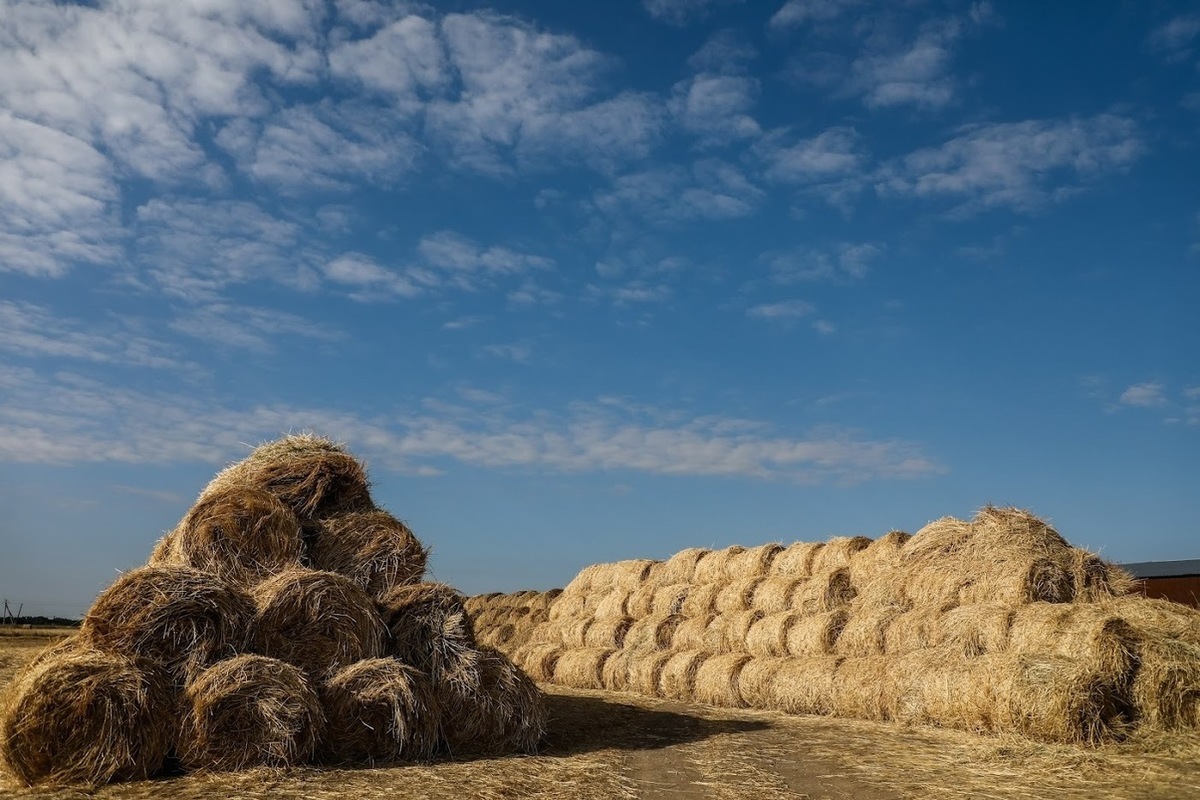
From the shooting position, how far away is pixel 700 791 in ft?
24.4

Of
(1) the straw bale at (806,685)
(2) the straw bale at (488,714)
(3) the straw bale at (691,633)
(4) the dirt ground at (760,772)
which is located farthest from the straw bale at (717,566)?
(2) the straw bale at (488,714)

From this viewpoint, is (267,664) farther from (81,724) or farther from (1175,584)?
(1175,584)

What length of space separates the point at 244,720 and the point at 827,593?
29.7ft

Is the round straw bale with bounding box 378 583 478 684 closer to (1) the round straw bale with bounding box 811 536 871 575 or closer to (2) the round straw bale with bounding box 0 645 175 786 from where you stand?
(2) the round straw bale with bounding box 0 645 175 786

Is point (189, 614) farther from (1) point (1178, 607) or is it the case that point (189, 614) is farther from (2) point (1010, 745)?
(1) point (1178, 607)

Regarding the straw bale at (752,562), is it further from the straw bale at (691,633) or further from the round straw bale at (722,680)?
the round straw bale at (722,680)

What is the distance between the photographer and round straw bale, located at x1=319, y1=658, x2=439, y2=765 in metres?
8.16

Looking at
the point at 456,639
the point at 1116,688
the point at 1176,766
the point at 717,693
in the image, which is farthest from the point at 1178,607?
the point at 456,639

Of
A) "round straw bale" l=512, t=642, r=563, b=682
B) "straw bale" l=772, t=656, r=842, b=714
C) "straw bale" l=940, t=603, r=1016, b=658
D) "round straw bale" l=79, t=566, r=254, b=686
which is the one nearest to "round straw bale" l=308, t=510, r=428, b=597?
"round straw bale" l=79, t=566, r=254, b=686

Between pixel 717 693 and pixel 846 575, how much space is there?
265 centimetres

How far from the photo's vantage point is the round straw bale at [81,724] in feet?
22.7

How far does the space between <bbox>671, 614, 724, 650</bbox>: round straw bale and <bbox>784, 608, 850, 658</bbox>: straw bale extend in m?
2.06

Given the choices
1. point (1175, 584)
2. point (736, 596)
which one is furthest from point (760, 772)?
point (1175, 584)

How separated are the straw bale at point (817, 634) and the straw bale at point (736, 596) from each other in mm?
1760
